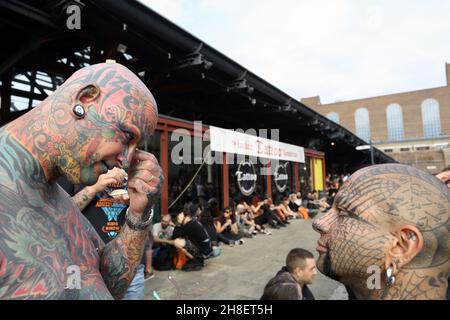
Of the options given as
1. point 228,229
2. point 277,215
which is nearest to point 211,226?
point 228,229

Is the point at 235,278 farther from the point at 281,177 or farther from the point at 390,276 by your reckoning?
the point at 281,177

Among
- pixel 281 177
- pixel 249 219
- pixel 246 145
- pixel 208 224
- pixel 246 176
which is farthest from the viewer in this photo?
pixel 281 177

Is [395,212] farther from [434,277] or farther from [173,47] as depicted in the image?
[173,47]

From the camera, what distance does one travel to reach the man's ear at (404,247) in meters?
0.97

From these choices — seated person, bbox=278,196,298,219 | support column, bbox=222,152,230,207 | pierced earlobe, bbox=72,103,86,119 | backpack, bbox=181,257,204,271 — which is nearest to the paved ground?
backpack, bbox=181,257,204,271

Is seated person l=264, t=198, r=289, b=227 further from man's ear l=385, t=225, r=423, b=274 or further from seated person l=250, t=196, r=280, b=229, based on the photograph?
man's ear l=385, t=225, r=423, b=274

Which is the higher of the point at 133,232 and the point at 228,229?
the point at 133,232

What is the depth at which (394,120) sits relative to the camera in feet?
168

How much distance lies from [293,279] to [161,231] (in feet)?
13.2

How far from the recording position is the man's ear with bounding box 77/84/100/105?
0.95 metres

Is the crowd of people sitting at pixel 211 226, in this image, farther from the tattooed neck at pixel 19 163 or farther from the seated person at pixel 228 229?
the tattooed neck at pixel 19 163

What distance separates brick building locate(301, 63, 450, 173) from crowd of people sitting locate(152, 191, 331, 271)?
36818 mm
